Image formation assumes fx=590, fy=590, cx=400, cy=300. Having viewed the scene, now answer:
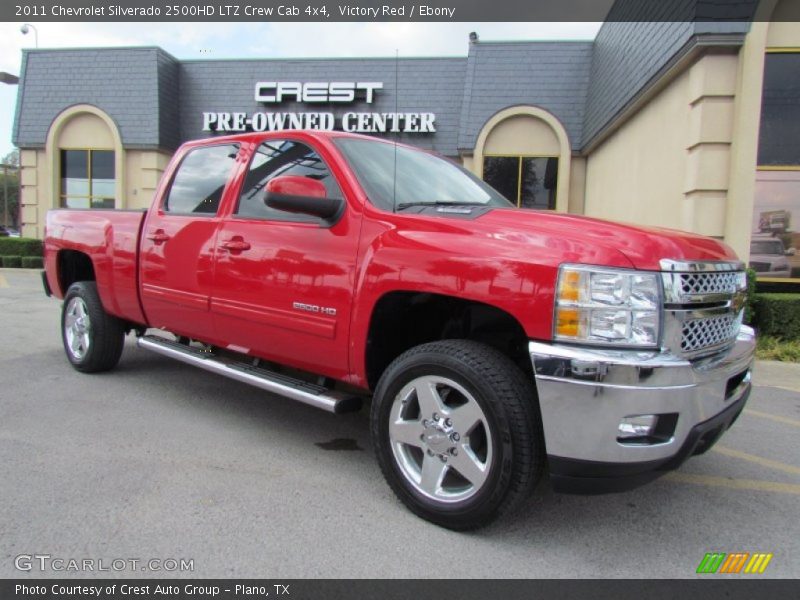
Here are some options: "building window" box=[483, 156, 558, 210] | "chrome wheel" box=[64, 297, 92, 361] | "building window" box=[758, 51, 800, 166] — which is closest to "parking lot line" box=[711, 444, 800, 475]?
"chrome wheel" box=[64, 297, 92, 361]

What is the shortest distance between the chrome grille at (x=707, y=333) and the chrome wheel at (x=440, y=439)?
92cm

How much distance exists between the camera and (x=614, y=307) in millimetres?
2342

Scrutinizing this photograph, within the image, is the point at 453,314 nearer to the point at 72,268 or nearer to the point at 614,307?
the point at 614,307

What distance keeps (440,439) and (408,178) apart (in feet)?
5.36

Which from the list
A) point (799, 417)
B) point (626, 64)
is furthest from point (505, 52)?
point (799, 417)

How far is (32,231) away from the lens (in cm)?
1848

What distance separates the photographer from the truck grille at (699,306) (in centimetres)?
240

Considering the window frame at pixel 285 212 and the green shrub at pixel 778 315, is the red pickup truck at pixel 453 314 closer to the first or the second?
the window frame at pixel 285 212

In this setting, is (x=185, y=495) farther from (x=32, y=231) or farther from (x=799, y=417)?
(x=32, y=231)

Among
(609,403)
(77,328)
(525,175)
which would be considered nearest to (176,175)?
(77,328)

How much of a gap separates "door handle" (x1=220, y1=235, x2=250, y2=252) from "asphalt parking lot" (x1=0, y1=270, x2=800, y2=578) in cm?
125

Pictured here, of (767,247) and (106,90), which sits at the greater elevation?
(106,90)

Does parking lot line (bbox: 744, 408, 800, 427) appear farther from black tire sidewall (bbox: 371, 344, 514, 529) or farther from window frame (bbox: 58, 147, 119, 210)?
window frame (bbox: 58, 147, 119, 210)
